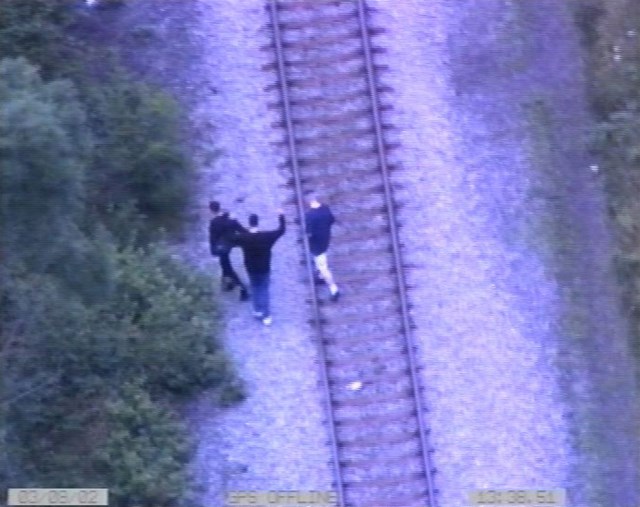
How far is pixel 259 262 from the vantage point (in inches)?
636

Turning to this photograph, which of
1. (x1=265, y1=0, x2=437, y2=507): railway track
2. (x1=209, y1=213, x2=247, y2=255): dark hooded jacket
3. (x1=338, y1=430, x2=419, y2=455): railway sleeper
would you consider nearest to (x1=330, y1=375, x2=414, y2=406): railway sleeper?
(x1=265, y1=0, x2=437, y2=507): railway track

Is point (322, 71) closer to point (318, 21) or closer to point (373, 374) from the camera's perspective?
point (318, 21)

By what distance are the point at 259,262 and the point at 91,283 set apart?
2653mm

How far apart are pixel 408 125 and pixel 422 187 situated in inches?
35.3

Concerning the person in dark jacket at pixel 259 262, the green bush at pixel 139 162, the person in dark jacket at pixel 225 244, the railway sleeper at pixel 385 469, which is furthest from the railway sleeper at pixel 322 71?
the railway sleeper at pixel 385 469

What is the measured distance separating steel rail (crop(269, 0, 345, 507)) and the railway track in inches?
0.5

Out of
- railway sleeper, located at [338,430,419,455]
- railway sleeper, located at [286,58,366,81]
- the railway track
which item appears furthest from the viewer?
railway sleeper, located at [286,58,366,81]

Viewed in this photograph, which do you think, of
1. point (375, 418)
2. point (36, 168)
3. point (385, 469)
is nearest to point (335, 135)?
point (375, 418)

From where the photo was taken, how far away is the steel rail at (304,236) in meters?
15.0

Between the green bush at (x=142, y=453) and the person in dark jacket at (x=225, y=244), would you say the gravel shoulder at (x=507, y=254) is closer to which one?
the person in dark jacket at (x=225, y=244)

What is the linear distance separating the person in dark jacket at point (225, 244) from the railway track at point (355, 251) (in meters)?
0.81

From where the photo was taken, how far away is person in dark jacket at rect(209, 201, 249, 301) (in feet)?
53.5

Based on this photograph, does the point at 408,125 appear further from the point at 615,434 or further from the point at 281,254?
the point at 615,434

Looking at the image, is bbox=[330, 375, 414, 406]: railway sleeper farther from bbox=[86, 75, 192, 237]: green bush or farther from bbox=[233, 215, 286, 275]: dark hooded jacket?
bbox=[86, 75, 192, 237]: green bush
